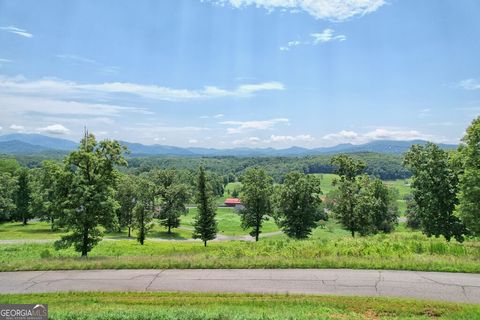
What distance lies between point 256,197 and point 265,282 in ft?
133

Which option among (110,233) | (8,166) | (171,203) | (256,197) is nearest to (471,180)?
(256,197)

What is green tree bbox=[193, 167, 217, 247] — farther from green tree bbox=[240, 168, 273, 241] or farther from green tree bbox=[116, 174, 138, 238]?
green tree bbox=[116, 174, 138, 238]

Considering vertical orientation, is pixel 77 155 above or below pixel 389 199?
above

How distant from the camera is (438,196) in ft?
116

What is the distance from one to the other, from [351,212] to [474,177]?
22.1m

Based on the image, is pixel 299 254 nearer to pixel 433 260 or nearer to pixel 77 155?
pixel 433 260

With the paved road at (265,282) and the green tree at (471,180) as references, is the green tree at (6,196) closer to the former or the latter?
the paved road at (265,282)

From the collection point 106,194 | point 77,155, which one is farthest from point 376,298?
point 77,155

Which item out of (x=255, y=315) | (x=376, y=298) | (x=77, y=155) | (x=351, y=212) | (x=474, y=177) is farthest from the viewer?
(x=351, y=212)

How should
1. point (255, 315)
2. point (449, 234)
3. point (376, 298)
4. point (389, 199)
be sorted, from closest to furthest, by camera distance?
point (255, 315)
point (376, 298)
point (449, 234)
point (389, 199)

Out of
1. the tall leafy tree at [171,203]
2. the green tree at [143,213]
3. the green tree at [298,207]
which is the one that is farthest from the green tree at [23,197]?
the green tree at [298,207]

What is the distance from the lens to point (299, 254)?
19938mm

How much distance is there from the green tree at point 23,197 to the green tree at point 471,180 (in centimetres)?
8320

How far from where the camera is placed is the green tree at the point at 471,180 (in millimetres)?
26797
